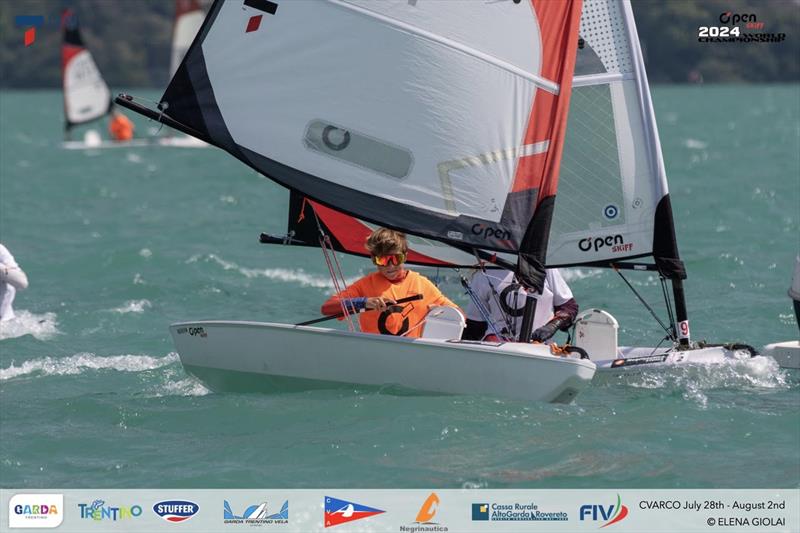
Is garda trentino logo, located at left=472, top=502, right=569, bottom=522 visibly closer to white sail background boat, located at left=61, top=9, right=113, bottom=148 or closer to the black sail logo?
the black sail logo

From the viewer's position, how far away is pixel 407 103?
8.98 metres

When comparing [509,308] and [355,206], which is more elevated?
[355,206]

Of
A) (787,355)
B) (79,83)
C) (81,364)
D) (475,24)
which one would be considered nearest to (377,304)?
(475,24)

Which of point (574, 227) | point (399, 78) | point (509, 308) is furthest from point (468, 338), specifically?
point (399, 78)

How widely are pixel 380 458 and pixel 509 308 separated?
196cm

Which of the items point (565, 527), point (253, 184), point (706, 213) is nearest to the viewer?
point (565, 527)

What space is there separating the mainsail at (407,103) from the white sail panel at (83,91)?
29.4m

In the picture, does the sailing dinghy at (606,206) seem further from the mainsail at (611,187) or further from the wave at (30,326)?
the wave at (30,326)

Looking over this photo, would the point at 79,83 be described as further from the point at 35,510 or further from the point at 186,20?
the point at 35,510

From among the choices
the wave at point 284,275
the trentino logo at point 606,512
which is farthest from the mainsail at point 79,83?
the trentino logo at point 606,512

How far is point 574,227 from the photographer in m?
9.64

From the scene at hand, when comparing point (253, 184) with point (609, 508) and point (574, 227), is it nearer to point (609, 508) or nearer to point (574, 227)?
point (574, 227)

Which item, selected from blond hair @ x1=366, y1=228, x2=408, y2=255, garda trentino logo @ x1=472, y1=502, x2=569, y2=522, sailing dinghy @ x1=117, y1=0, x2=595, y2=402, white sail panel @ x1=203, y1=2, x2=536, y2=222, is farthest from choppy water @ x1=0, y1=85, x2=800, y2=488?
white sail panel @ x1=203, y1=2, x2=536, y2=222

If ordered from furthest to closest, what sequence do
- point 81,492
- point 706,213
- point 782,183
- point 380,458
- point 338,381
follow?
point 782,183, point 706,213, point 338,381, point 380,458, point 81,492
